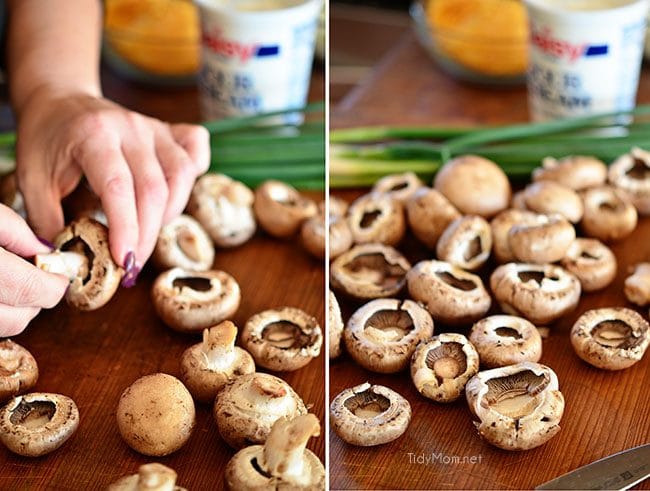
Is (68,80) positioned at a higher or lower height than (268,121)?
higher

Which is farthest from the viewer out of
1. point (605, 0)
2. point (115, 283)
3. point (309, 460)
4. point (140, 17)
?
point (140, 17)

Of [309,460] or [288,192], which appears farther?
[288,192]

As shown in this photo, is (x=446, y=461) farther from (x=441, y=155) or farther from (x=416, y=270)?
(x=441, y=155)

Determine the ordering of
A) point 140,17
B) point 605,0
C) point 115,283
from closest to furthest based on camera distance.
Result: point 115,283 → point 605,0 → point 140,17

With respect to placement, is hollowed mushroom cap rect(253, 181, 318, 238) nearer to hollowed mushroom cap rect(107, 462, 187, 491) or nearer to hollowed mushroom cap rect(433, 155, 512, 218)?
hollowed mushroom cap rect(433, 155, 512, 218)

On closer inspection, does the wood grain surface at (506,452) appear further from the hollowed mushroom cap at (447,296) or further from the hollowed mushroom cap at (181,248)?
the hollowed mushroom cap at (181,248)

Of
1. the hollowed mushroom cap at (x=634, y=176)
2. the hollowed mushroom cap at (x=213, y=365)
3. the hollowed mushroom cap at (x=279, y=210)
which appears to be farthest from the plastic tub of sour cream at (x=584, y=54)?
the hollowed mushroom cap at (x=213, y=365)

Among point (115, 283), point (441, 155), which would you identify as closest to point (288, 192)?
point (441, 155)
